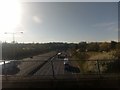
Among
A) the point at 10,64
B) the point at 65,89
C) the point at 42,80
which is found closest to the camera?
the point at 65,89

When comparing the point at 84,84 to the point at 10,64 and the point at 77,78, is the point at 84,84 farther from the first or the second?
the point at 10,64

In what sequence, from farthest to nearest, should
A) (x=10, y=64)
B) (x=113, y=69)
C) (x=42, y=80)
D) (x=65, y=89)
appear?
(x=10, y=64) < (x=113, y=69) < (x=42, y=80) < (x=65, y=89)

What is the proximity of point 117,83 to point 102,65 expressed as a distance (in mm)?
10672

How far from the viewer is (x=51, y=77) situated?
1341 cm

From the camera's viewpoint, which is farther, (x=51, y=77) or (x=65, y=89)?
(x=51, y=77)

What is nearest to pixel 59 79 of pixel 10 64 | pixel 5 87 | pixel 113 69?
pixel 5 87

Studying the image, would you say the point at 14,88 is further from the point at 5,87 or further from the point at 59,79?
the point at 59,79

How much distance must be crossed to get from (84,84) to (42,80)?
6.51ft

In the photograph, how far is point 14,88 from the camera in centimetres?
1205

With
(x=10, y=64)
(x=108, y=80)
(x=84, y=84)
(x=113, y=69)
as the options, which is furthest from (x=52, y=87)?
(x=10, y=64)

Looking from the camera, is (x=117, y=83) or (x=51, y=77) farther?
(x=51, y=77)

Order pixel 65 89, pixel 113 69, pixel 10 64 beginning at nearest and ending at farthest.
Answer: pixel 65 89 < pixel 113 69 < pixel 10 64

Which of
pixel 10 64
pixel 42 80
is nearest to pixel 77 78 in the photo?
pixel 42 80

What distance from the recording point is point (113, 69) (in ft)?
72.8
